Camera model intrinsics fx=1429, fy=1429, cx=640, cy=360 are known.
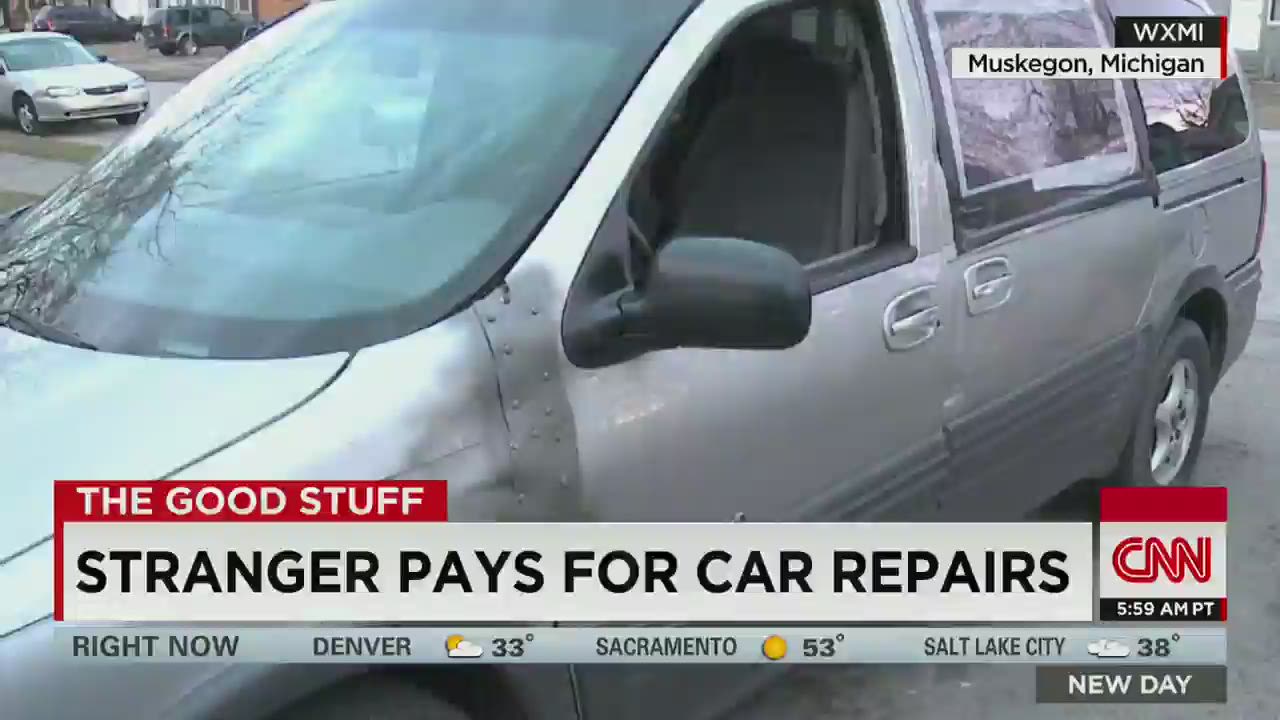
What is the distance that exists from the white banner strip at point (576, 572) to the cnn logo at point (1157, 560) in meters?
0.28

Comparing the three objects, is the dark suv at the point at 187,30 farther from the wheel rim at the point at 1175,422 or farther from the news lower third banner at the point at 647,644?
the news lower third banner at the point at 647,644

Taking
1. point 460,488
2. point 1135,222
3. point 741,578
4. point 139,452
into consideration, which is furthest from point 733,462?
point 1135,222

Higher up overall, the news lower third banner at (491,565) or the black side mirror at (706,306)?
the black side mirror at (706,306)

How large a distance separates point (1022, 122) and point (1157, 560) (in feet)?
3.87

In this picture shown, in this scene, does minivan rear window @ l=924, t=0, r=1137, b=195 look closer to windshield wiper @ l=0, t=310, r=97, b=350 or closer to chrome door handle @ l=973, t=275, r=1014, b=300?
chrome door handle @ l=973, t=275, r=1014, b=300

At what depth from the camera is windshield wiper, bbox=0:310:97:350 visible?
7.61ft

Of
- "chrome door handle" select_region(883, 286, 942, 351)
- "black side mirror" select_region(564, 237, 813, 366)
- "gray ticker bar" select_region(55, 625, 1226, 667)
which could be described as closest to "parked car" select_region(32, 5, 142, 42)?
"chrome door handle" select_region(883, 286, 942, 351)

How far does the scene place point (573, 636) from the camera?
2.38 m

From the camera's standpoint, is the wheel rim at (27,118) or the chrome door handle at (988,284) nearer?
the chrome door handle at (988,284)

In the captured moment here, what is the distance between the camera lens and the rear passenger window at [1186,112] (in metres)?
4.25

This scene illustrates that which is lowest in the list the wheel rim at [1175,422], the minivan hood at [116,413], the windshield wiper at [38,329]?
the wheel rim at [1175,422]

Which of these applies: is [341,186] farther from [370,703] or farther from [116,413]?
[370,703]

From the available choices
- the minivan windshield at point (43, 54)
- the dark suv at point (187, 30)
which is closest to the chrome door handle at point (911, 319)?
the minivan windshield at point (43, 54)

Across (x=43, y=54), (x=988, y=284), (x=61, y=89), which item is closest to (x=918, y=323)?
(x=988, y=284)
